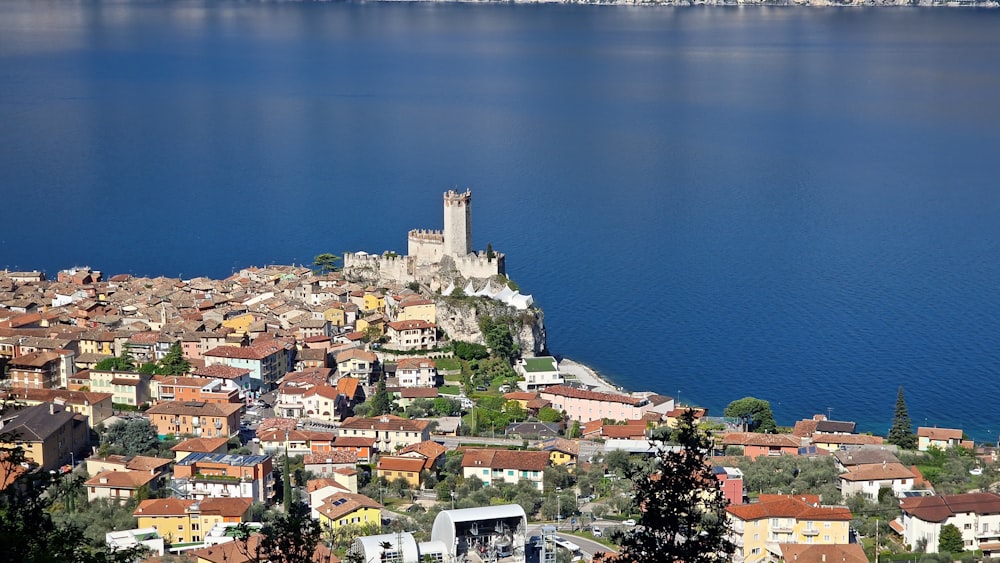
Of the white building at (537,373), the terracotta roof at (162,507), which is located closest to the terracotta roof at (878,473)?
the white building at (537,373)

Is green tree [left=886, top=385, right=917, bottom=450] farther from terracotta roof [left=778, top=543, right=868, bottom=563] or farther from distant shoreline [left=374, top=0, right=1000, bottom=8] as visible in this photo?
distant shoreline [left=374, top=0, right=1000, bottom=8]

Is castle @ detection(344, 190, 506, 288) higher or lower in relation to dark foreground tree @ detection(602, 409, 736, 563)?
lower

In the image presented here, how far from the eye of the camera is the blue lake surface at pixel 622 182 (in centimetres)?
3100

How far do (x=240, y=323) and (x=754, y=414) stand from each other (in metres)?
9.49

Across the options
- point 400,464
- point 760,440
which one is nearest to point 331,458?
point 400,464

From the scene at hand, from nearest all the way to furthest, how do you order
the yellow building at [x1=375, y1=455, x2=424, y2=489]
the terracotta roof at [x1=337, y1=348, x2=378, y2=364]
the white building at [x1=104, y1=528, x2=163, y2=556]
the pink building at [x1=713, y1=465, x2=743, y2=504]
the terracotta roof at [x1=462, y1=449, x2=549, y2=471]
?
the white building at [x1=104, y1=528, x2=163, y2=556] → the pink building at [x1=713, y1=465, x2=743, y2=504] → the yellow building at [x1=375, y1=455, x2=424, y2=489] → the terracotta roof at [x1=462, y1=449, x2=549, y2=471] → the terracotta roof at [x1=337, y1=348, x2=378, y2=364]

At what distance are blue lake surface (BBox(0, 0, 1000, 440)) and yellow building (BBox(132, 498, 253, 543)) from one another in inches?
425

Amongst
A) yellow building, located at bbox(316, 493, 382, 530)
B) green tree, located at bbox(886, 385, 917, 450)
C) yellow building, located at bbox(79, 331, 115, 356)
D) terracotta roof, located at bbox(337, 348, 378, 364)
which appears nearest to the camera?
yellow building, located at bbox(316, 493, 382, 530)

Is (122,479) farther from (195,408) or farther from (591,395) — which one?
(591,395)

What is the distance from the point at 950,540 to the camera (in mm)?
18047

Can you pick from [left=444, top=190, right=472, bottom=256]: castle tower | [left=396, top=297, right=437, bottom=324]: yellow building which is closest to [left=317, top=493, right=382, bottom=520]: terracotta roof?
[left=396, top=297, right=437, bottom=324]: yellow building

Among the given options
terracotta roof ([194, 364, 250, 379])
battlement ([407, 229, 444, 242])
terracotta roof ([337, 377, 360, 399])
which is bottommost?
terracotta roof ([337, 377, 360, 399])

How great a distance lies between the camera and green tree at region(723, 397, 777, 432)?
2394 cm

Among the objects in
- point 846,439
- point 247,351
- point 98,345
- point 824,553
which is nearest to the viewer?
point 824,553
